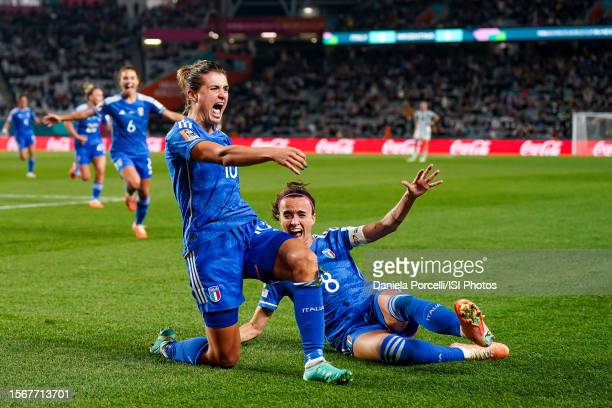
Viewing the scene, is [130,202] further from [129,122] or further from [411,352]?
[411,352]

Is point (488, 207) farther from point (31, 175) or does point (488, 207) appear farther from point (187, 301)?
point (31, 175)

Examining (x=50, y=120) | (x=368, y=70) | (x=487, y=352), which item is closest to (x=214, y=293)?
(x=487, y=352)

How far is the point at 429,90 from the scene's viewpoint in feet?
169

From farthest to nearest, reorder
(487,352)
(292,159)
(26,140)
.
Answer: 1. (26,140)
2. (487,352)
3. (292,159)

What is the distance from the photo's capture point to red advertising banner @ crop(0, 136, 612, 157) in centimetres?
3997

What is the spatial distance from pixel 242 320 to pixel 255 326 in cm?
117

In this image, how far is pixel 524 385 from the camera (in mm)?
5949

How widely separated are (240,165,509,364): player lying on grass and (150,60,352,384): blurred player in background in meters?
0.41

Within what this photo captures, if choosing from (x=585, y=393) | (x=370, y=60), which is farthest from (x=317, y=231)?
(x=370, y=60)

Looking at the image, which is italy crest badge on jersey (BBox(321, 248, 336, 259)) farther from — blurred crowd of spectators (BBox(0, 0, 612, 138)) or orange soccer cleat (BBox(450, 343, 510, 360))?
blurred crowd of spectators (BBox(0, 0, 612, 138))

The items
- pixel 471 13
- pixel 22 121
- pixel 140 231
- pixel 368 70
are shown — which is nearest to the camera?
pixel 140 231

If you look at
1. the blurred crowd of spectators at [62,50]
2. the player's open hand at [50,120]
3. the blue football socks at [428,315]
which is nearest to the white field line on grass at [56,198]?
the player's open hand at [50,120]

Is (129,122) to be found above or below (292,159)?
above

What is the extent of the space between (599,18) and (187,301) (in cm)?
4229
